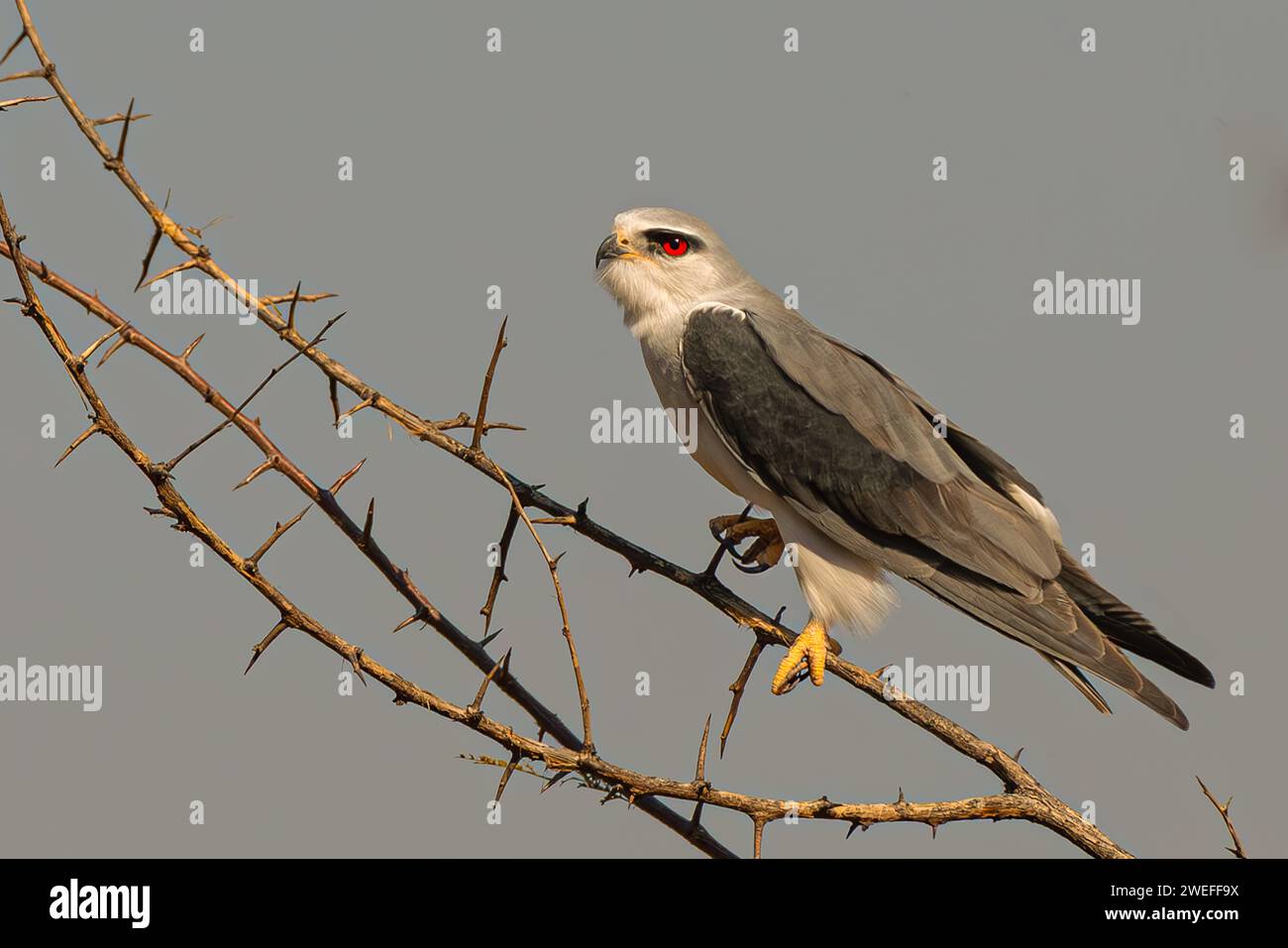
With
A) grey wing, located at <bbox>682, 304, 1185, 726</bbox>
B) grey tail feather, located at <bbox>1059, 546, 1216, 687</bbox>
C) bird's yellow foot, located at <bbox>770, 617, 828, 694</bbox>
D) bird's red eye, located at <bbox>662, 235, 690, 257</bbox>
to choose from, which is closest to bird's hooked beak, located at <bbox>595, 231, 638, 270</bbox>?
bird's red eye, located at <bbox>662, 235, 690, 257</bbox>

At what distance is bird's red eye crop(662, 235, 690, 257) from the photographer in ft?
17.6

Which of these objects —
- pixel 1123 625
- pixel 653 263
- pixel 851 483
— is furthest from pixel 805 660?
pixel 653 263

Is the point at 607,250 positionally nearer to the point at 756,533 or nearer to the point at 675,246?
the point at 675,246

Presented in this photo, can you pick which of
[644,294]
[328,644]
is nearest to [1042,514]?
[644,294]

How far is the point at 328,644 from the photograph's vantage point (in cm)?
279

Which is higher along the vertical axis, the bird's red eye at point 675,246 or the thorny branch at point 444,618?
the bird's red eye at point 675,246

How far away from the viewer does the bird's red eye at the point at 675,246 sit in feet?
17.6

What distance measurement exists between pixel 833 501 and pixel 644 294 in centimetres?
120

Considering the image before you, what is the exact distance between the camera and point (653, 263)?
211 inches

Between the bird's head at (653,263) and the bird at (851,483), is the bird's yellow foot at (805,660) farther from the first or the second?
the bird's head at (653,263)

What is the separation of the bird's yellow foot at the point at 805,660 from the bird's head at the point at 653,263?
1.50 meters

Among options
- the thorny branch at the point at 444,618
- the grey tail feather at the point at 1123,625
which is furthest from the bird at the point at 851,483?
the thorny branch at the point at 444,618
